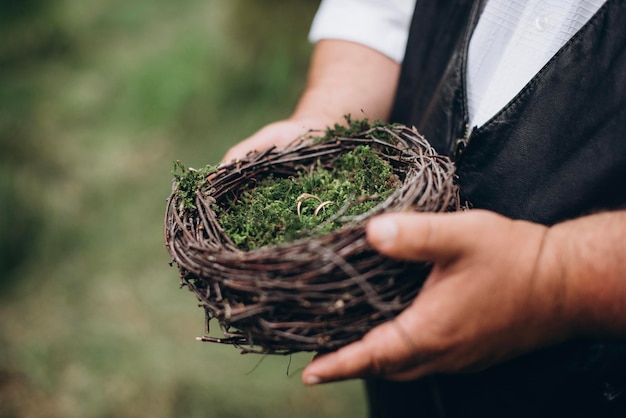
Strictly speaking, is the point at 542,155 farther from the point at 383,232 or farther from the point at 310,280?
the point at 310,280

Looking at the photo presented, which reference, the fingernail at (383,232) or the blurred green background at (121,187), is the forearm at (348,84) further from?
the blurred green background at (121,187)

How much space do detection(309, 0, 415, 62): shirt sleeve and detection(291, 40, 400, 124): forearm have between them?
0.03 metres

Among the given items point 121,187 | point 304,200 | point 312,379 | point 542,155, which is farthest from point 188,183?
point 121,187

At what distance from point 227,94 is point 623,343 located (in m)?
3.78

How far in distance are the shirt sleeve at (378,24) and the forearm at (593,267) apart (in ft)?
3.67

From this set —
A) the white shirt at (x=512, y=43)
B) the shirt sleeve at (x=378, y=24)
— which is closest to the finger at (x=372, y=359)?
the white shirt at (x=512, y=43)

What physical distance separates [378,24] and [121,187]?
9.74 ft

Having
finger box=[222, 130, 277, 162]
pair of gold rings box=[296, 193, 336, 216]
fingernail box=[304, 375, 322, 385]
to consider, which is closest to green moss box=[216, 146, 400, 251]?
pair of gold rings box=[296, 193, 336, 216]

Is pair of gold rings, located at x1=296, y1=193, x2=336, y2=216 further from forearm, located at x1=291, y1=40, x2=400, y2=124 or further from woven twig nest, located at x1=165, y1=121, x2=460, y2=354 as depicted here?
forearm, located at x1=291, y1=40, x2=400, y2=124

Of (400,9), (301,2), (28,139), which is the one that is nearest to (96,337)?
(28,139)

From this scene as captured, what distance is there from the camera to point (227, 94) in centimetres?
441

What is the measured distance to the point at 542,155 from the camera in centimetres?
127

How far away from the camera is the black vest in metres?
1.15

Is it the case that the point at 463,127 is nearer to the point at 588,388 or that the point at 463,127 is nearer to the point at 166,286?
the point at 588,388
